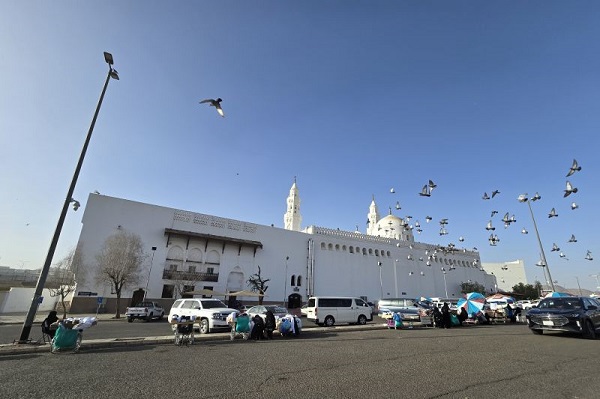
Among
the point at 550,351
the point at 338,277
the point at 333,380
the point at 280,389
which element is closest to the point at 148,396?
the point at 280,389

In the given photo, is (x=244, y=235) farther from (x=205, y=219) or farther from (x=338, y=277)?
(x=338, y=277)

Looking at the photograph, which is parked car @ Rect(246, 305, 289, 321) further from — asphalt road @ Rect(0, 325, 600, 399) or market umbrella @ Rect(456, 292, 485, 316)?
market umbrella @ Rect(456, 292, 485, 316)

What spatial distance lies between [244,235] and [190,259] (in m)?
8.36

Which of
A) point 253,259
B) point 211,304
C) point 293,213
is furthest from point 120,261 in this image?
point 293,213

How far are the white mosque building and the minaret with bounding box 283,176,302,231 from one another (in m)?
0.23

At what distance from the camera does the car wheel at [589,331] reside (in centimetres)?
1200


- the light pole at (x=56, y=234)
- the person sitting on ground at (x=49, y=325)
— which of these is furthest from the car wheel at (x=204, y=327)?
the light pole at (x=56, y=234)

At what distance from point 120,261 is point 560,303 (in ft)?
117

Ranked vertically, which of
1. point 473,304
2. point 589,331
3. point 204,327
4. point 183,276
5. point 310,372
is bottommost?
point 310,372

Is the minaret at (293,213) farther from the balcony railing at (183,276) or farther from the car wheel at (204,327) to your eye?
the car wheel at (204,327)

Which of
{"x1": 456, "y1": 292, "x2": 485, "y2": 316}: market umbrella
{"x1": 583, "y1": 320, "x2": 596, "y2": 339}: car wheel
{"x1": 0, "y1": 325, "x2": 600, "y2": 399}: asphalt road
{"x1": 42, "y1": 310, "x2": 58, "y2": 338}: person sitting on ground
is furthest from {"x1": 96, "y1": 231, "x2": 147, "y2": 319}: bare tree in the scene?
{"x1": 583, "y1": 320, "x2": 596, "y2": 339}: car wheel

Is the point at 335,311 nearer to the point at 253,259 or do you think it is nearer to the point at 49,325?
the point at 49,325

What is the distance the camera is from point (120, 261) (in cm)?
3169

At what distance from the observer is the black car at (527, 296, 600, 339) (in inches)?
473
